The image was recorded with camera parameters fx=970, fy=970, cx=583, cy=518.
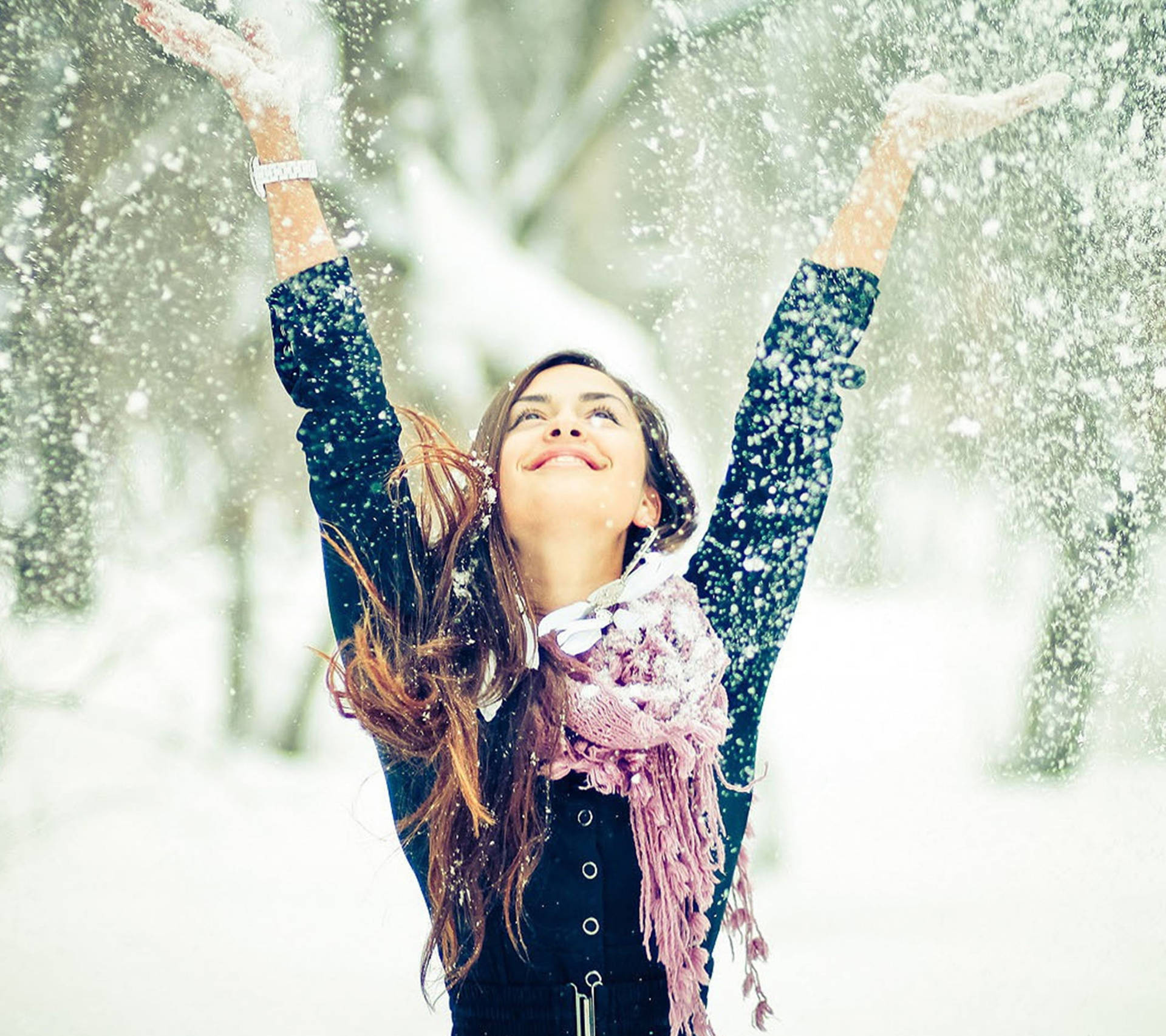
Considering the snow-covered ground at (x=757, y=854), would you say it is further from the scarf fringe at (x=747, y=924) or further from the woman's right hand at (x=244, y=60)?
the woman's right hand at (x=244, y=60)

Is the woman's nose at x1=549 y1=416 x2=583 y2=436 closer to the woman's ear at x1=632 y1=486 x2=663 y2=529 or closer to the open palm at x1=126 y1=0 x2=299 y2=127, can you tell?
the woman's ear at x1=632 y1=486 x2=663 y2=529

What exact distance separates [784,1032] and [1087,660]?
26.9 inches

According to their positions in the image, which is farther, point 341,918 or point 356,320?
point 341,918

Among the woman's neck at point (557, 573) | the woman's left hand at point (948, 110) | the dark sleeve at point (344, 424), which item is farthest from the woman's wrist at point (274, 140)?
the woman's left hand at point (948, 110)

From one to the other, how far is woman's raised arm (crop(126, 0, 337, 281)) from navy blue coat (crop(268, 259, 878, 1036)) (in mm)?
30

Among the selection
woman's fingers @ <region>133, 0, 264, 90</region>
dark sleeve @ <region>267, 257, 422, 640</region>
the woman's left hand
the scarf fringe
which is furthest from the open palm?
the scarf fringe

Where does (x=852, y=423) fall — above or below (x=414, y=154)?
below

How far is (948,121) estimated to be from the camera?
2.85 feet

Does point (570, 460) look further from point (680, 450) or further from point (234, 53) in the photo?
point (680, 450)

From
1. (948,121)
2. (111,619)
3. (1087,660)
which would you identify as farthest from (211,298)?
(1087,660)

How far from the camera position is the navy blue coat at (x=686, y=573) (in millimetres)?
813

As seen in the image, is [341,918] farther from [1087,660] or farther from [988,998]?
[1087,660]

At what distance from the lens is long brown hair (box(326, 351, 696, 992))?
0.83 metres

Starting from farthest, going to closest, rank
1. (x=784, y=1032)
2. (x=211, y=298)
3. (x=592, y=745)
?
(x=211, y=298) < (x=784, y=1032) < (x=592, y=745)
